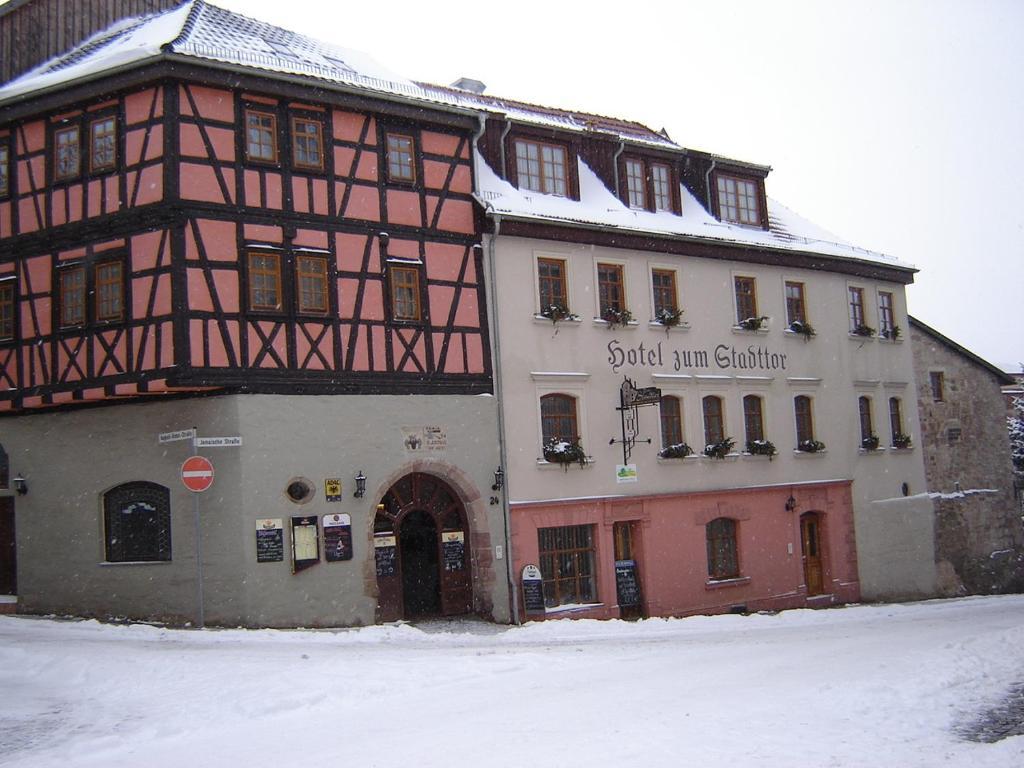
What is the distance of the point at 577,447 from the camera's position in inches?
901

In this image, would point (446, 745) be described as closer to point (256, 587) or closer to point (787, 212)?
point (256, 587)

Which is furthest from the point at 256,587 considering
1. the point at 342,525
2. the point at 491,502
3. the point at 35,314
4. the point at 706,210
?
the point at 706,210

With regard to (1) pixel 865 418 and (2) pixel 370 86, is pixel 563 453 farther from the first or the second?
(1) pixel 865 418

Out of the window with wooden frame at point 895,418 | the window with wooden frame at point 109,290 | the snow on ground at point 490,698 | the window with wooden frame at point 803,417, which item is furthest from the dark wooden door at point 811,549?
the window with wooden frame at point 109,290

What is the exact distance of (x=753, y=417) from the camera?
27.1 meters

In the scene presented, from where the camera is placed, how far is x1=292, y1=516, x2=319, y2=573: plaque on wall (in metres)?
19.0

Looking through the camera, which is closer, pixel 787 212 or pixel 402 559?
pixel 402 559

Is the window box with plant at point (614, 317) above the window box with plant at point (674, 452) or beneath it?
above

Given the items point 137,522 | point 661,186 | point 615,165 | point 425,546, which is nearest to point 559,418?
point 425,546

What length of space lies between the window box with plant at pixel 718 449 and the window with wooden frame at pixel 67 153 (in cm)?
1431

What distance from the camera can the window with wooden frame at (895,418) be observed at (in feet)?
100

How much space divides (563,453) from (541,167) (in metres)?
6.44

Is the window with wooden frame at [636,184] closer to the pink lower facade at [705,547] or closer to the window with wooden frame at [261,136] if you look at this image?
the pink lower facade at [705,547]

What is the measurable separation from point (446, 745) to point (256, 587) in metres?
9.10
